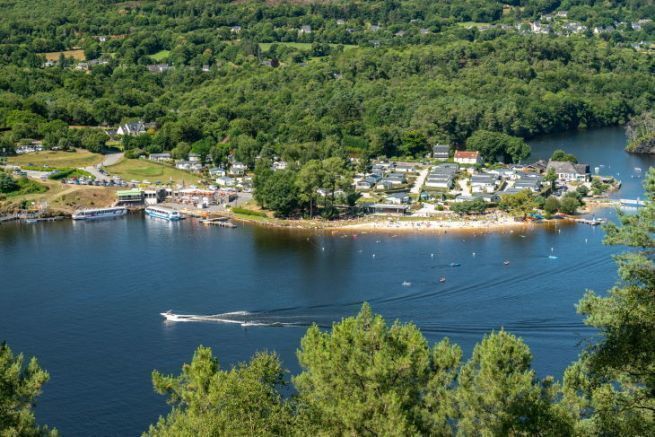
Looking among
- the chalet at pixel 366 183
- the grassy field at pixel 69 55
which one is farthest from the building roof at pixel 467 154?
the grassy field at pixel 69 55

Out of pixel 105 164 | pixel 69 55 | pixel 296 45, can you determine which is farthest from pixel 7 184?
pixel 296 45

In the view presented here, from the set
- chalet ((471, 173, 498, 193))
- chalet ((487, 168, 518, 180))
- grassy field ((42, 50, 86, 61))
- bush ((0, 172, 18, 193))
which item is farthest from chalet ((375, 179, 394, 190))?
grassy field ((42, 50, 86, 61))

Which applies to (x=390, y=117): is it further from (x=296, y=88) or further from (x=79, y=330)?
(x=79, y=330)

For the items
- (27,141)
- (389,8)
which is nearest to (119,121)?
(27,141)

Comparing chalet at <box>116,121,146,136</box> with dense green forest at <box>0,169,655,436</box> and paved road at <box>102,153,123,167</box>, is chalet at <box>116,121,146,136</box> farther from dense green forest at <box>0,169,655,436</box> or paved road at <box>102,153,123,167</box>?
dense green forest at <box>0,169,655,436</box>

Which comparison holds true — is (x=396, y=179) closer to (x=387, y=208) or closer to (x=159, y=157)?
(x=387, y=208)
